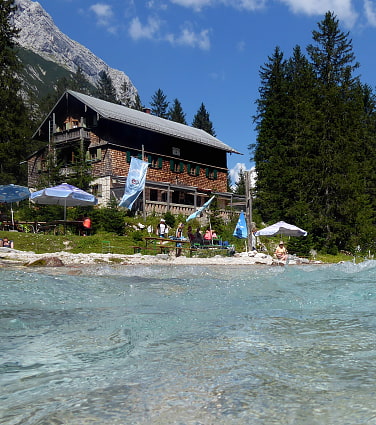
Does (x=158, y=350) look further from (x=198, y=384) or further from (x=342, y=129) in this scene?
(x=342, y=129)

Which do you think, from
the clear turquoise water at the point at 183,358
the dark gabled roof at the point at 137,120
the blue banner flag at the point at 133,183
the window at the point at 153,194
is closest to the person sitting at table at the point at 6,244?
the clear turquoise water at the point at 183,358

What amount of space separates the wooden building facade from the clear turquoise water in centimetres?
2410

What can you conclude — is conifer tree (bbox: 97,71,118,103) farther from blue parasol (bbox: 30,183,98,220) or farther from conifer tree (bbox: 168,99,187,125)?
blue parasol (bbox: 30,183,98,220)

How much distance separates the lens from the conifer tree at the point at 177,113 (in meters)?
78.4

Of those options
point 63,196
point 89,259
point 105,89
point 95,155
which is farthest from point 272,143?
point 105,89

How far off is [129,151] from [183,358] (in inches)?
1240

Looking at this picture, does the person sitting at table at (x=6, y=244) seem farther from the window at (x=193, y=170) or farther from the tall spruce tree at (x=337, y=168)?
the window at (x=193, y=170)

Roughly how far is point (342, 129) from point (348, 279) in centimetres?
2234

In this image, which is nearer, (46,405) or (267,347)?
(46,405)

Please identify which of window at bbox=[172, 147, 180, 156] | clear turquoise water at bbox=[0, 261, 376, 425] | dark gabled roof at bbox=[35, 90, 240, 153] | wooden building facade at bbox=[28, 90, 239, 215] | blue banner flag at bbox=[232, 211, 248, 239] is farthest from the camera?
window at bbox=[172, 147, 180, 156]

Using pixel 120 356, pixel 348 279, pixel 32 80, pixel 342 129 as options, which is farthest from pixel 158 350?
pixel 32 80

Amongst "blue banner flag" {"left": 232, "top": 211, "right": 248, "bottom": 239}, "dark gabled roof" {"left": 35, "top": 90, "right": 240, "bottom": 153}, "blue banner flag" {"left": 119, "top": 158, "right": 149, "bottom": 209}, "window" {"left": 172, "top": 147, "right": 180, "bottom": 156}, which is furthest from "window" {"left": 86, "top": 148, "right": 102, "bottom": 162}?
"blue banner flag" {"left": 232, "top": 211, "right": 248, "bottom": 239}

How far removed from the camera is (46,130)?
39.7 meters

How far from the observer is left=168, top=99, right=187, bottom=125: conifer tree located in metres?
78.4
